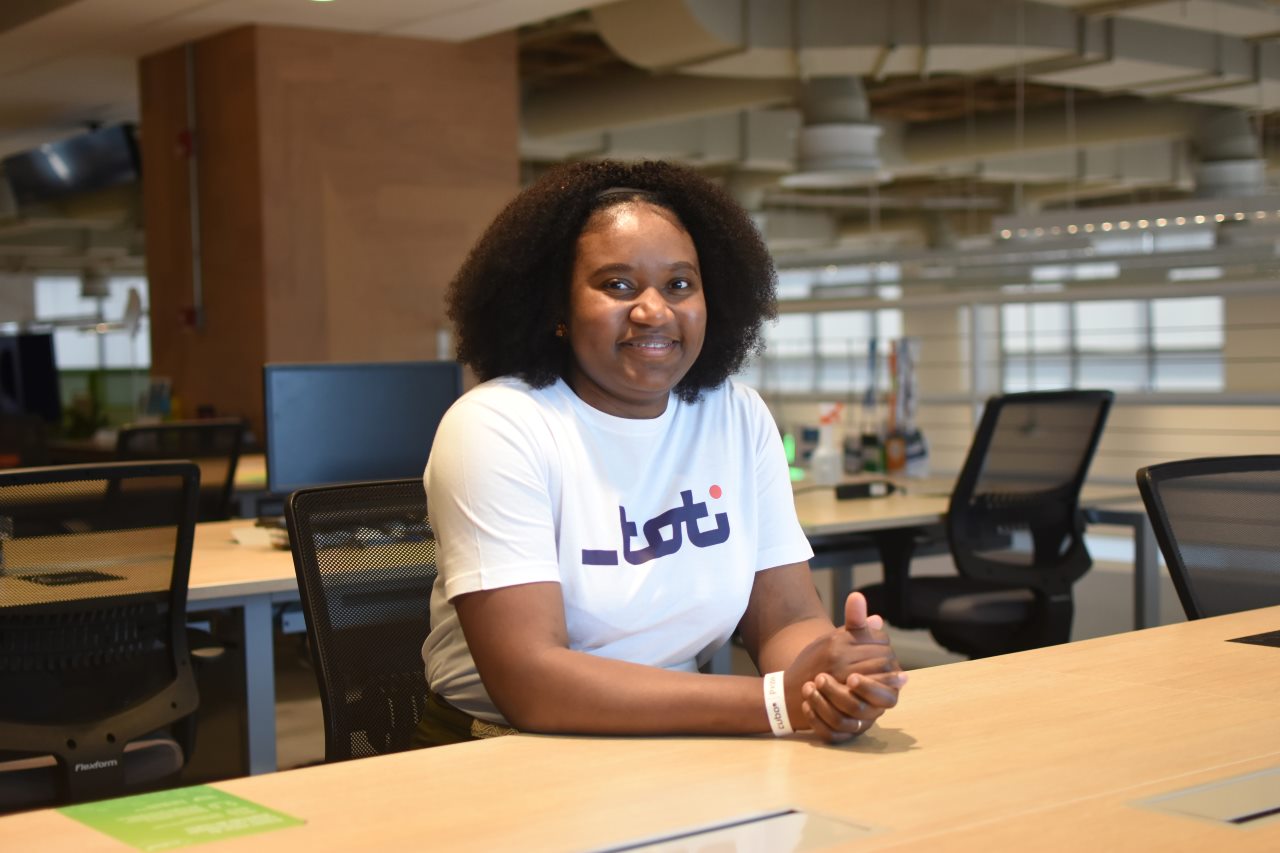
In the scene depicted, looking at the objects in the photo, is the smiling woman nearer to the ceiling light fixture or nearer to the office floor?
the office floor

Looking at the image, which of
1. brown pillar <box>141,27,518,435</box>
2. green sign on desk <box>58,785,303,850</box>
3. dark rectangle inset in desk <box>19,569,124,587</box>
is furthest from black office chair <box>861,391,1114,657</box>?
brown pillar <box>141,27,518,435</box>

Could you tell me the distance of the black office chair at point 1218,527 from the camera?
2.27 meters

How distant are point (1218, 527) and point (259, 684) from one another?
175 cm

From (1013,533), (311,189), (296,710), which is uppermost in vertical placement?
(311,189)

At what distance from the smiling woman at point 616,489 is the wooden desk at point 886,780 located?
85mm

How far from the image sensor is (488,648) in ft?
5.17

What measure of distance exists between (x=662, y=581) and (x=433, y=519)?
28cm

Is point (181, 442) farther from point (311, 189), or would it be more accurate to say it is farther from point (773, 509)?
point (773, 509)

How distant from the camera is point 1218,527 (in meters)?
2.34

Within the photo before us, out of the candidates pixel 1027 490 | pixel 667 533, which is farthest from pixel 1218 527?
pixel 1027 490

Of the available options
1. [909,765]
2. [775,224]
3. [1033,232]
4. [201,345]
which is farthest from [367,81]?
[775,224]

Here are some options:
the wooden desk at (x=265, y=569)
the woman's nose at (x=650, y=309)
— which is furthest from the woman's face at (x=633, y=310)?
the wooden desk at (x=265, y=569)

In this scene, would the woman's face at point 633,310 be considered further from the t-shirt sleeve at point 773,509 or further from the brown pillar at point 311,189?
the brown pillar at point 311,189

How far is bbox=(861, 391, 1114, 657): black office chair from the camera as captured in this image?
12.4 ft
